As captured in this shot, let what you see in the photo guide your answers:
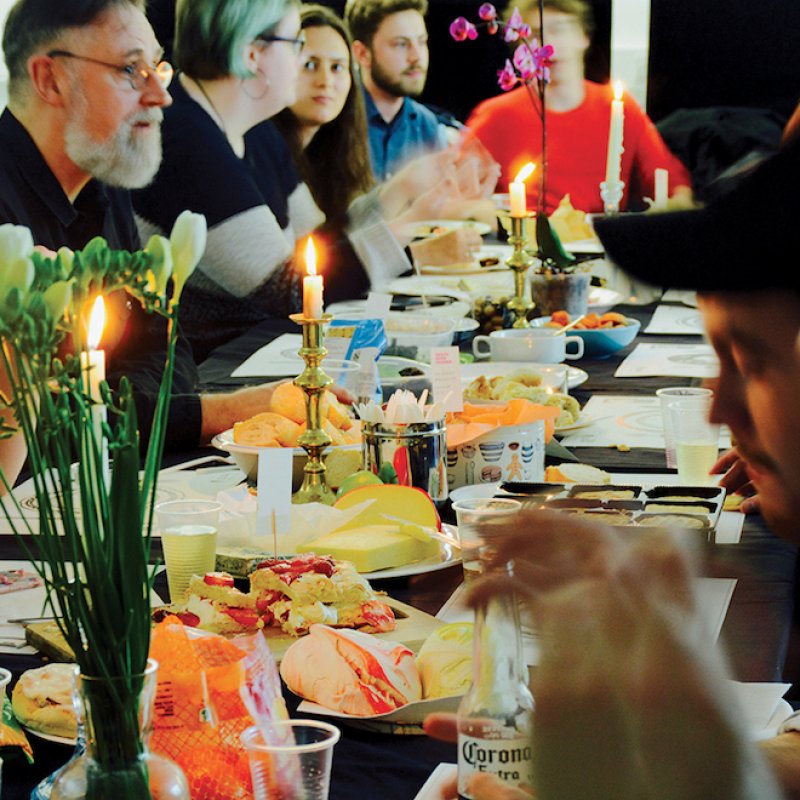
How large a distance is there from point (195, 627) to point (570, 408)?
46.7 inches

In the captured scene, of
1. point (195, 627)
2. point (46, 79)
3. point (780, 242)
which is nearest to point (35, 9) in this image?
point (46, 79)

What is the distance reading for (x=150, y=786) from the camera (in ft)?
2.92

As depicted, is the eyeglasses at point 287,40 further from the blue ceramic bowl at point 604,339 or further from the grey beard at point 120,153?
the blue ceramic bowl at point 604,339

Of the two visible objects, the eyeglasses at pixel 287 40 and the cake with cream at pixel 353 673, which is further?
the eyeglasses at pixel 287 40

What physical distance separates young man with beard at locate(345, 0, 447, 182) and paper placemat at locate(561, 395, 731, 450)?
3584 mm

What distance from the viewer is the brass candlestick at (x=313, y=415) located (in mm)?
1824

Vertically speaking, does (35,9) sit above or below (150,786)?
above

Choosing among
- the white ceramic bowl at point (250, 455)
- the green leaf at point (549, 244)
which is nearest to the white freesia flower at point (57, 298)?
the white ceramic bowl at point (250, 455)

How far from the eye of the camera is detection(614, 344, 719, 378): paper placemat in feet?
9.45

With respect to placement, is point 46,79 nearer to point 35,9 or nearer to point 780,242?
point 35,9

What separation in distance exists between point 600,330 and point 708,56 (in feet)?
16.1

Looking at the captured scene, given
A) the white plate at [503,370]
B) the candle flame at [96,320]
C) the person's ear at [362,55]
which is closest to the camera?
the candle flame at [96,320]

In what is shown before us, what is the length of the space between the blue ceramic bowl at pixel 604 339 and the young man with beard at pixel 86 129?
903 millimetres

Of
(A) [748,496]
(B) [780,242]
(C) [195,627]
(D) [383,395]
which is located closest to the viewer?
(B) [780,242]
